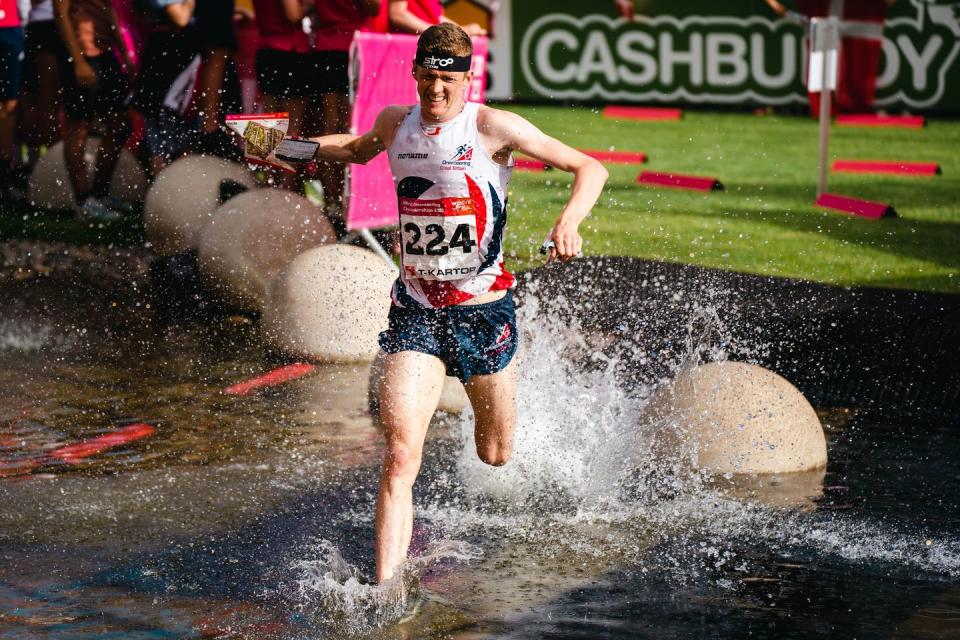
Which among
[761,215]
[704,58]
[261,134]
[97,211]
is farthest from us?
[704,58]

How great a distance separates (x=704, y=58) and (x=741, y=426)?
14.8m

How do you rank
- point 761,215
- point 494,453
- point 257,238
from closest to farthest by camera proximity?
point 494,453 → point 257,238 → point 761,215

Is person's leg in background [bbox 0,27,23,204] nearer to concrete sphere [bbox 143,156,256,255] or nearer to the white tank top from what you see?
concrete sphere [bbox 143,156,256,255]

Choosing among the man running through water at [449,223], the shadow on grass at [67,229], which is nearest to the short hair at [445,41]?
the man running through water at [449,223]

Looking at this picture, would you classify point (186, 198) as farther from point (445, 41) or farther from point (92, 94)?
point (445, 41)

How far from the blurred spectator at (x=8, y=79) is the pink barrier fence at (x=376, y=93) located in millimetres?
3750

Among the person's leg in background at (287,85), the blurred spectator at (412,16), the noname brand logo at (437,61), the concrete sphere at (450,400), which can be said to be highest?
the noname brand logo at (437,61)

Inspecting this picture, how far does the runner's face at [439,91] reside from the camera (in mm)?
4891

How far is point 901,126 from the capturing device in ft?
60.2

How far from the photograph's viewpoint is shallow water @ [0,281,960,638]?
15.3 feet

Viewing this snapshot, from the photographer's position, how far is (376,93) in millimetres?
9641

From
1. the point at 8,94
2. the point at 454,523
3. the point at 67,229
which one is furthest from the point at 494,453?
the point at 8,94

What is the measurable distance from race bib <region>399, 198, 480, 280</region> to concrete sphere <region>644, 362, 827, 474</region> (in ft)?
5.43

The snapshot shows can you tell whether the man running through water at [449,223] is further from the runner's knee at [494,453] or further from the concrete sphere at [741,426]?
the concrete sphere at [741,426]
